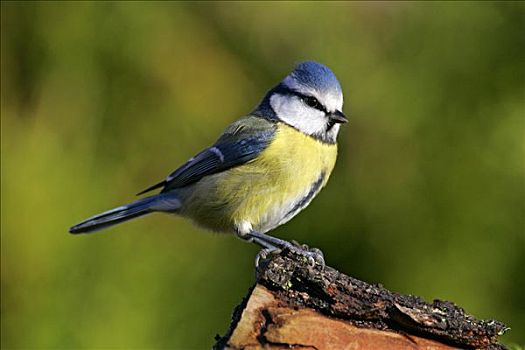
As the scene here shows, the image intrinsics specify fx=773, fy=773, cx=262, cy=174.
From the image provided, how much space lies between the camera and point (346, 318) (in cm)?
94

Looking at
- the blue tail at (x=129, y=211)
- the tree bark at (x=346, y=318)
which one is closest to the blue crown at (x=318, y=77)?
the blue tail at (x=129, y=211)

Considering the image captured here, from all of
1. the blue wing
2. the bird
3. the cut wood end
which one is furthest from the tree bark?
the blue wing

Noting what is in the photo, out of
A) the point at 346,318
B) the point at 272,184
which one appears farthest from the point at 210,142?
the point at 346,318

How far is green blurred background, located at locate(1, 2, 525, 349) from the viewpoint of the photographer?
1569 mm

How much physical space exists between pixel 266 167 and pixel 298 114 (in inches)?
5.7

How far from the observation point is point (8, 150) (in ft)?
5.31

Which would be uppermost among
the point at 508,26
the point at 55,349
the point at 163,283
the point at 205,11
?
the point at 508,26

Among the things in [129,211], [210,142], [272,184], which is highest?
[210,142]

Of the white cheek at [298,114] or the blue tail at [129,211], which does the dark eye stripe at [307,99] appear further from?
the blue tail at [129,211]

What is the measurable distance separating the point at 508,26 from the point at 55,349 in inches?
49.3

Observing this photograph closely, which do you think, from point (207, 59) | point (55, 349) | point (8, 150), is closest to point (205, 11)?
point (207, 59)

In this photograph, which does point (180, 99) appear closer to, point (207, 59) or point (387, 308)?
point (207, 59)

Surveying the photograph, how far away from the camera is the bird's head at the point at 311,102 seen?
155 centimetres

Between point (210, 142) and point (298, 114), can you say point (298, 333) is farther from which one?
point (210, 142)
